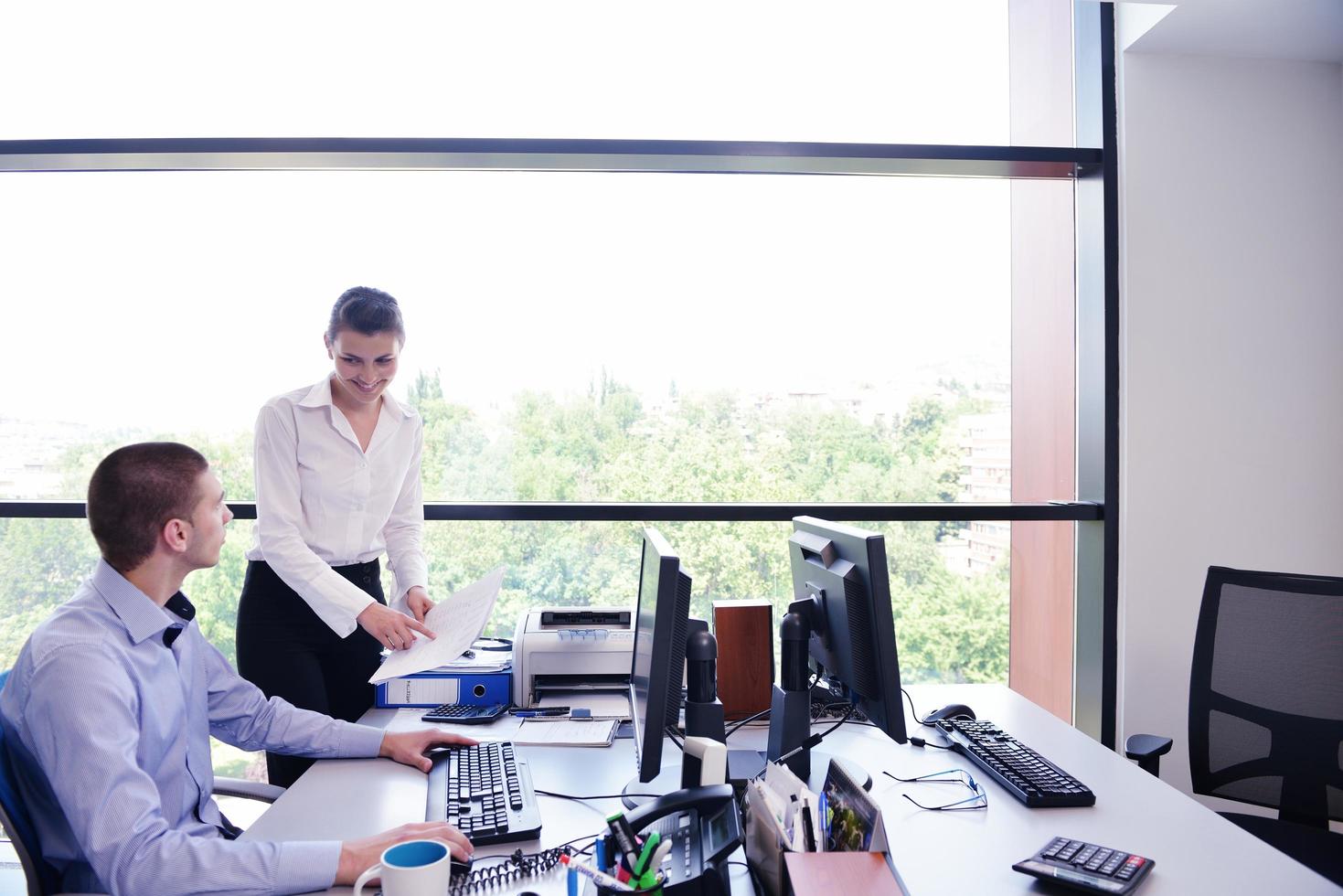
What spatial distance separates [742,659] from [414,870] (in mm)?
1097

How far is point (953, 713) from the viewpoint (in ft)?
6.44

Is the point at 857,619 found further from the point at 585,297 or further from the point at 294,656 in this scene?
the point at 585,297

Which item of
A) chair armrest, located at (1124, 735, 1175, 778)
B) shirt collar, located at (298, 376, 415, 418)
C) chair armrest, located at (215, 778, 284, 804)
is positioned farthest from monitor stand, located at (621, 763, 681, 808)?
shirt collar, located at (298, 376, 415, 418)

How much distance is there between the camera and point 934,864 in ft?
4.33

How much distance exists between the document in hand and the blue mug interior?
2.15 ft

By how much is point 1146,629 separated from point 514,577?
2143 mm

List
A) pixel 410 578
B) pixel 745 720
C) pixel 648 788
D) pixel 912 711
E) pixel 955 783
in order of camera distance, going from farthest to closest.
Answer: pixel 410 578 < pixel 912 711 < pixel 745 720 < pixel 955 783 < pixel 648 788

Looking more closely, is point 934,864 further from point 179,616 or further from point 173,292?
point 173,292

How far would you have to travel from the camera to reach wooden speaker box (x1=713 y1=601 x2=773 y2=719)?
199 cm

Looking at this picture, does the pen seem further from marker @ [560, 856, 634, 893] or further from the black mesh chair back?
the black mesh chair back

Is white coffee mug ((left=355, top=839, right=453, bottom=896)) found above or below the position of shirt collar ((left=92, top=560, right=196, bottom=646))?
below

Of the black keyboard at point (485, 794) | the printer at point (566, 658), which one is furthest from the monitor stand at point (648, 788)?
the printer at point (566, 658)

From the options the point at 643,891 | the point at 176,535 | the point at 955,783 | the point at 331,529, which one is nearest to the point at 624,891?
the point at 643,891

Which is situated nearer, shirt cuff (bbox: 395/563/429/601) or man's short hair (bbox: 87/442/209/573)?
man's short hair (bbox: 87/442/209/573)
